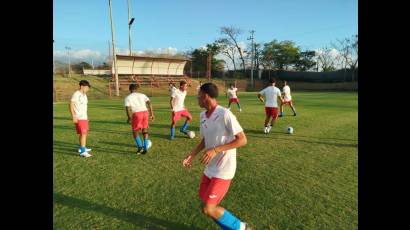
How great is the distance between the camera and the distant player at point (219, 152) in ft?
10.5

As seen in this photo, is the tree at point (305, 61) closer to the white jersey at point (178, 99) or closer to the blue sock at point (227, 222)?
the white jersey at point (178, 99)

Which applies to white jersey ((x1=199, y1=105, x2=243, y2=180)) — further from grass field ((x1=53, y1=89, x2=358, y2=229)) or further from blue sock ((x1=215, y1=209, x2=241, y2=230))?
grass field ((x1=53, y1=89, x2=358, y2=229))

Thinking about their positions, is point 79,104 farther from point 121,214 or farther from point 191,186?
point 121,214

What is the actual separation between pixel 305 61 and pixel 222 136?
220 ft

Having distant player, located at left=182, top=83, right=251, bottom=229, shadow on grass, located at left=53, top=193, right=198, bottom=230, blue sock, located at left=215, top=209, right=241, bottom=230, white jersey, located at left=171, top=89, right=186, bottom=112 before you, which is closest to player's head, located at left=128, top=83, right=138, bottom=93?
white jersey, located at left=171, top=89, right=186, bottom=112

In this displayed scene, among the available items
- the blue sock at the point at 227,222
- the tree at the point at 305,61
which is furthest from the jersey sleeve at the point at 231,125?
the tree at the point at 305,61

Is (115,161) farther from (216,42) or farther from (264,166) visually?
(216,42)

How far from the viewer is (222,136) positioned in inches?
133

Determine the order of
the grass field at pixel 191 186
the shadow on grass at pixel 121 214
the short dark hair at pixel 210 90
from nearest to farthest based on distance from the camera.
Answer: the short dark hair at pixel 210 90, the shadow on grass at pixel 121 214, the grass field at pixel 191 186

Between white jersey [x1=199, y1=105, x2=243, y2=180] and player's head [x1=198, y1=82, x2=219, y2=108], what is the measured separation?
0.49 ft

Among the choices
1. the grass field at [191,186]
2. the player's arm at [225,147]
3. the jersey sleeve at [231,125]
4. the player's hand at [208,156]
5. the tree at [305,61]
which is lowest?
the grass field at [191,186]

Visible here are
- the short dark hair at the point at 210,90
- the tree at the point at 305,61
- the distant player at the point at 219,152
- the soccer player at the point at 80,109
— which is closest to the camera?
the distant player at the point at 219,152
